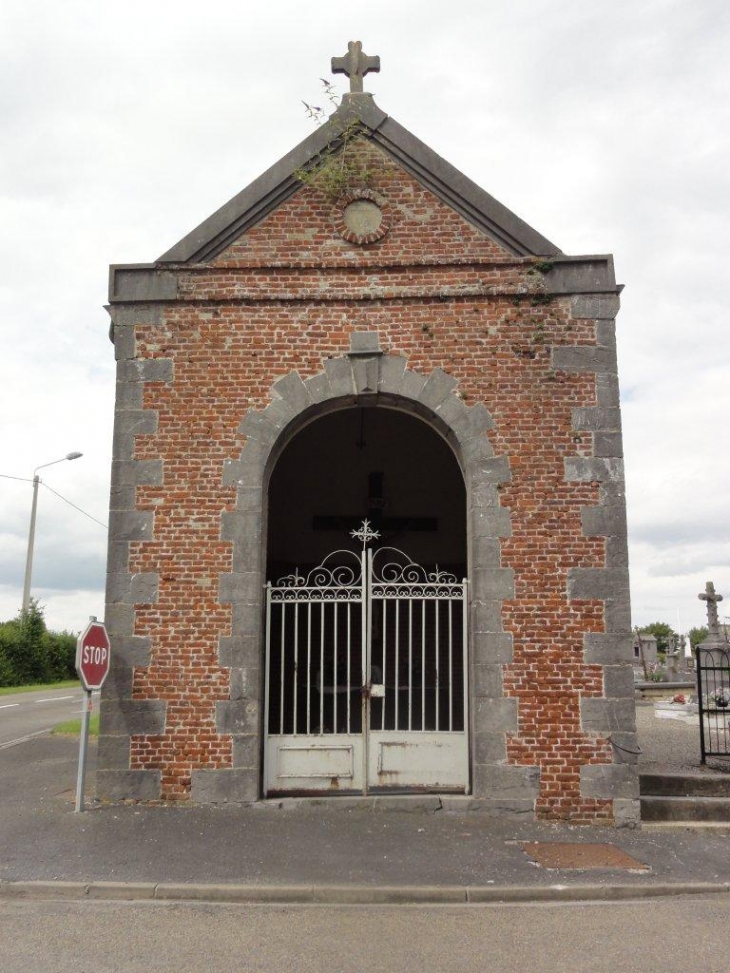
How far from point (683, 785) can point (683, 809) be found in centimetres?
46

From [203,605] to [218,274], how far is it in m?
3.62

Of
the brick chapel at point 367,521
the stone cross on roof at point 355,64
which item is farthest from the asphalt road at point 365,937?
the stone cross on roof at point 355,64

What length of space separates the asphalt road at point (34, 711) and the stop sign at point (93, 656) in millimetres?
5967

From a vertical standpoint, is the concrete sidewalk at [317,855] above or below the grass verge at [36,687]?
below

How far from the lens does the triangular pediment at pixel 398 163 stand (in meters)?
9.01

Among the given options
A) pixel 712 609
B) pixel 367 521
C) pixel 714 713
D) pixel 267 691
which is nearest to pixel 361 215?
pixel 367 521

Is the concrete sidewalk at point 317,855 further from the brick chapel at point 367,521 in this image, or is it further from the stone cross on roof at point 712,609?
the stone cross on roof at point 712,609

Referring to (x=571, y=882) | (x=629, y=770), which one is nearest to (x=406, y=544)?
(x=629, y=770)

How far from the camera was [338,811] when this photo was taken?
26.0 ft

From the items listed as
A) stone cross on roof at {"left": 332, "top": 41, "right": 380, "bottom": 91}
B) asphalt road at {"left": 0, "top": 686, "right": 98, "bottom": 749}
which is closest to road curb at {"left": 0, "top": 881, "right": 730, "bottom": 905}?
asphalt road at {"left": 0, "top": 686, "right": 98, "bottom": 749}

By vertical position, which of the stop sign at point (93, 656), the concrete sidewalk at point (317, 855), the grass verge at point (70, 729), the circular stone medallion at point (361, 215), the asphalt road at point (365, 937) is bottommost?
the asphalt road at point (365, 937)

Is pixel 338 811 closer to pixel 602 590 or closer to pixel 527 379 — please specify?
pixel 602 590

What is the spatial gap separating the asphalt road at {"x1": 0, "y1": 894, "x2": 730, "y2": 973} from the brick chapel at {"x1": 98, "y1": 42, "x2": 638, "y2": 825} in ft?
8.05

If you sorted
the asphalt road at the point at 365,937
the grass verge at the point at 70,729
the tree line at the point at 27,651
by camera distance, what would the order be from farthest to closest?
the tree line at the point at 27,651, the grass verge at the point at 70,729, the asphalt road at the point at 365,937
